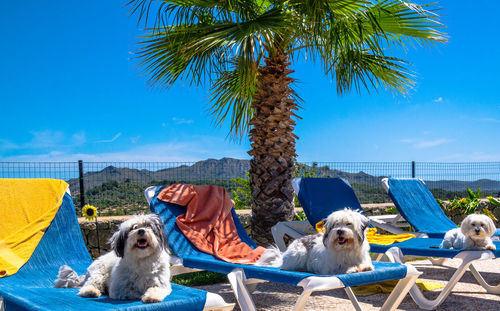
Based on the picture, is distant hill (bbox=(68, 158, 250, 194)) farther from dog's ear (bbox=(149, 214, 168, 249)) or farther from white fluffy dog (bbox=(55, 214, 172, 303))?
dog's ear (bbox=(149, 214, 168, 249))

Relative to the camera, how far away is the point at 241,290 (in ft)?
12.9

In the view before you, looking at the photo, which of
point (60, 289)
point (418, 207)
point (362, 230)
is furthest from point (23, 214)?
point (418, 207)

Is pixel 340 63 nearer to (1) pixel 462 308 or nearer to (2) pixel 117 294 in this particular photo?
(1) pixel 462 308

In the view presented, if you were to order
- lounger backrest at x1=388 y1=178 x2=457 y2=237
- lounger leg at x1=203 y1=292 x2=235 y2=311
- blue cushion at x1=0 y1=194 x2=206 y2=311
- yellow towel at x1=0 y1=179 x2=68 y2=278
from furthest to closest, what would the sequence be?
lounger backrest at x1=388 y1=178 x2=457 y2=237, yellow towel at x1=0 y1=179 x2=68 y2=278, lounger leg at x1=203 y1=292 x2=235 y2=311, blue cushion at x1=0 y1=194 x2=206 y2=311

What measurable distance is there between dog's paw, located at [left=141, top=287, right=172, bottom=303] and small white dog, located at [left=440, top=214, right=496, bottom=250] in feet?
11.2

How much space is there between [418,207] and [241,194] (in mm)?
4312

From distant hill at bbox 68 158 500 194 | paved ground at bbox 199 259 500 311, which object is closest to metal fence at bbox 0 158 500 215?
distant hill at bbox 68 158 500 194

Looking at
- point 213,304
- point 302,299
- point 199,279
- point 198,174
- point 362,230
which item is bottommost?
point 199,279

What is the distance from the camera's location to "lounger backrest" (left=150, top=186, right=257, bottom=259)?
486 cm

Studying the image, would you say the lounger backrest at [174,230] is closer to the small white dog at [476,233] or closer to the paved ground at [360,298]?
the paved ground at [360,298]

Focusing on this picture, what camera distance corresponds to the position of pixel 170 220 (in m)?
5.17

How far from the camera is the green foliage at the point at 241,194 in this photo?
1030 cm

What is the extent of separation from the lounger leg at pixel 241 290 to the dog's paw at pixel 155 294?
106 cm

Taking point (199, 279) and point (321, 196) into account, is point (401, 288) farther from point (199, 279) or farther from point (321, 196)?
point (199, 279)
